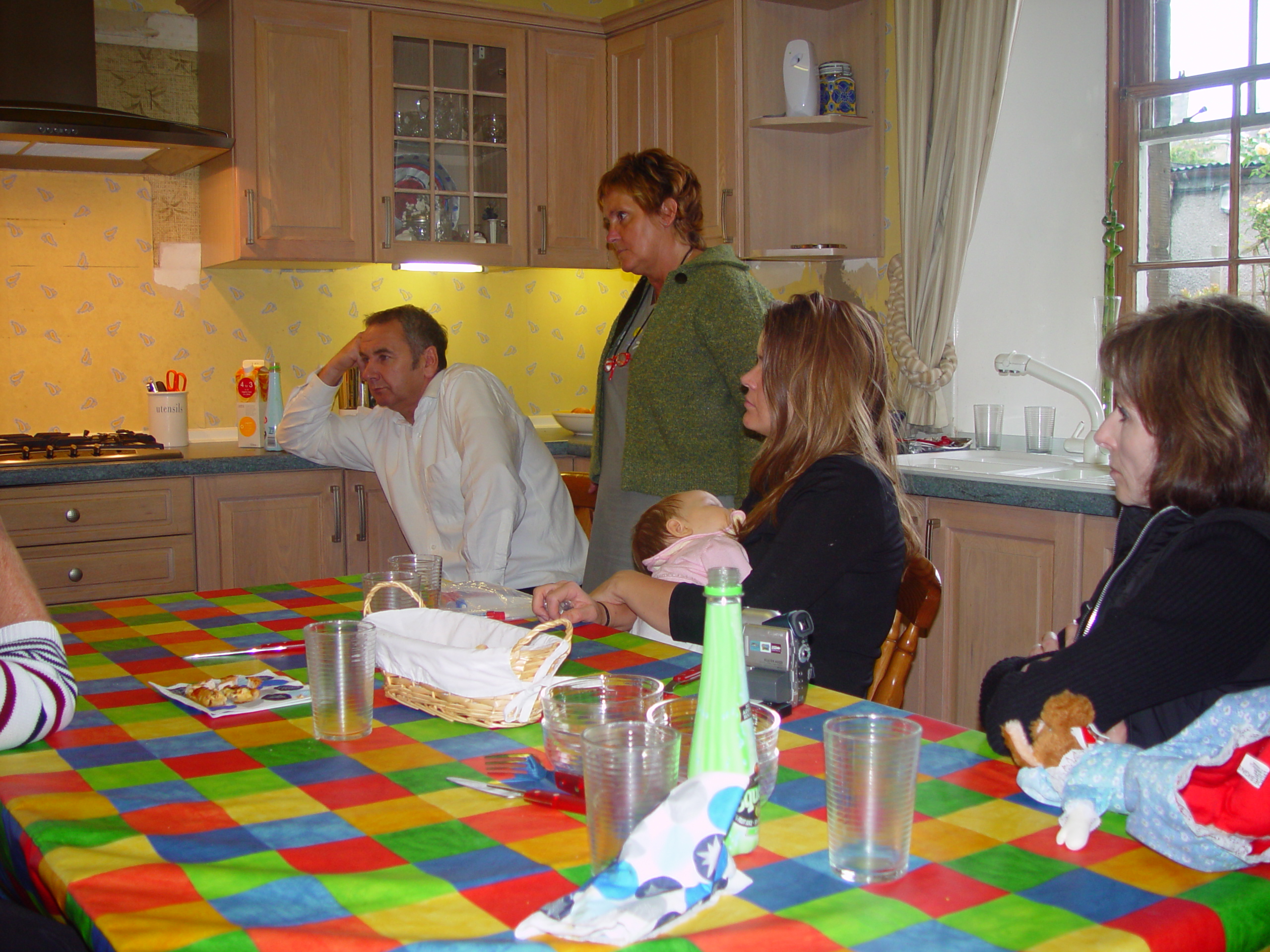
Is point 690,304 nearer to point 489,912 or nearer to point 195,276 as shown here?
point 489,912

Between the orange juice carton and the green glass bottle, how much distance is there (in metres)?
3.13

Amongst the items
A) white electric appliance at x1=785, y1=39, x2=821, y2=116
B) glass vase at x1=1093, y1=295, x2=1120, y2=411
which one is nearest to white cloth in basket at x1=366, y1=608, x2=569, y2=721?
glass vase at x1=1093, y1=295, x2=1120, y2=411

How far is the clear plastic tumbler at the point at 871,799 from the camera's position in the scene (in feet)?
2.88

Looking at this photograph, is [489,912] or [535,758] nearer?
[489,912]

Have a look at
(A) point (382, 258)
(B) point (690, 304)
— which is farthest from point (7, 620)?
(A) point (382, 258)

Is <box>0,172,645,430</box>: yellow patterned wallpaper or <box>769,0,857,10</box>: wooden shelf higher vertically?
<box>769,0,857,10</box>: wooden shelf

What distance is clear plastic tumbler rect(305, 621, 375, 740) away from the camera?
1212mm

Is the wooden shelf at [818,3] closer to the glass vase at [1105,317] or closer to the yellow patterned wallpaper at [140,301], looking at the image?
the yellow patterned wallpaper at [140,301]

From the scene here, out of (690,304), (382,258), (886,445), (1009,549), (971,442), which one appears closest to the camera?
(886,445)

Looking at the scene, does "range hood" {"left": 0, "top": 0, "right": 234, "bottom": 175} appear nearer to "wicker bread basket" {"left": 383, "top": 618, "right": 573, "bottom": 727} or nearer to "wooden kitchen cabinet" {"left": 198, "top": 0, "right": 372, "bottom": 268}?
"wooden kitchen cabinet" {"left": 198, "top": 0, "right": 372, "bottom": 268}

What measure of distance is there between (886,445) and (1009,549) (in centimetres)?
107

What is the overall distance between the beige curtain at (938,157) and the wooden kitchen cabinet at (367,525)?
1632 millimetres

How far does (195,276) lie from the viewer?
3.83 m

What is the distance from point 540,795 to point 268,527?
8.42ft
